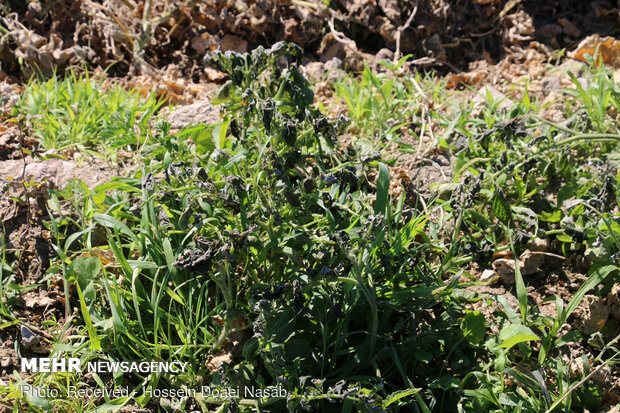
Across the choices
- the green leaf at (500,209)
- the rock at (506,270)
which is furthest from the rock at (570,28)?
the rock at (506,270)

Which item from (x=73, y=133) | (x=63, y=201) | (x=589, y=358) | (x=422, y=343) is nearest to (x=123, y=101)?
(x=73, y=133)

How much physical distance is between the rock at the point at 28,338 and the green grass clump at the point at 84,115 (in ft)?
3.43

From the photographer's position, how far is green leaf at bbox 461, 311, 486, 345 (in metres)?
2.19

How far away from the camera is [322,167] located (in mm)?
2564

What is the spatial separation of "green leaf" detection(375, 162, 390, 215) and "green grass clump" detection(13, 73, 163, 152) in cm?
130

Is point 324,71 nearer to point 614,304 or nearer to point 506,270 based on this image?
point 506,270

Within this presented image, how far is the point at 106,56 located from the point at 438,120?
2.83 m

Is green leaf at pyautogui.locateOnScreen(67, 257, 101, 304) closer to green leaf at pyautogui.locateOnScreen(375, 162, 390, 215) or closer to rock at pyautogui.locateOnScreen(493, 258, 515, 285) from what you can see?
green leaf at pyautogui.locateOnScreen(375, 162, 390, 215)

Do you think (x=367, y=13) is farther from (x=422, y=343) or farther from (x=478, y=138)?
(x=422, y=343)

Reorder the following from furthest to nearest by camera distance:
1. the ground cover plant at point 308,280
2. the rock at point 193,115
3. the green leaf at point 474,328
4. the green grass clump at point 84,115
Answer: the rock at point 193,115 < the green grass clump at point 84,115 < the green leaf at point 474,328 < the ground cover plant at point 308,280

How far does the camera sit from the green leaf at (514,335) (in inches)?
80.7

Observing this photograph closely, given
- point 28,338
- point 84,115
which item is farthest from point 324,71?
point 28,338

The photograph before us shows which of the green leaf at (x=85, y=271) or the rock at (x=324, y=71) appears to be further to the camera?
the rock at (x=324, y=71)

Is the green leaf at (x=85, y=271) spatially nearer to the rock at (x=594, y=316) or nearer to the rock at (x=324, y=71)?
the rock at (x=594, y=316)
